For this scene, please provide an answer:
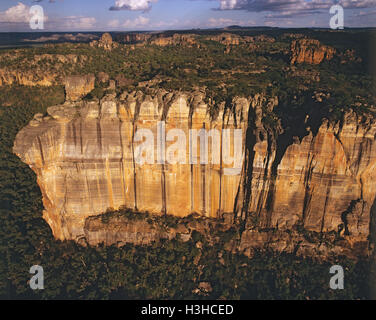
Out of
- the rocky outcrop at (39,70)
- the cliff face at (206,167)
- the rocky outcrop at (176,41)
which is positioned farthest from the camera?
the rocky outcrop at (176,41)

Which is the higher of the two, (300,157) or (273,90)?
(273,90)

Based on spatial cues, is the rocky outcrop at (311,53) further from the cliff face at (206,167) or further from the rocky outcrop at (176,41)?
the rocky outcrop at (176,41)

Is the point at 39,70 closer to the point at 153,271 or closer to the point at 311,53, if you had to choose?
the point at 153,271

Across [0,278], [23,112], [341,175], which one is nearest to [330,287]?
[341,175]

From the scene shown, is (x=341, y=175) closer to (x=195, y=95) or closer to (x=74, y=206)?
(x=195, y=95)

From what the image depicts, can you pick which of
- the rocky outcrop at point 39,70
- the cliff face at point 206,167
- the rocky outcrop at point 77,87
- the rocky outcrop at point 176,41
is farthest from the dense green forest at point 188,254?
the rocky outcrop at point 176,41

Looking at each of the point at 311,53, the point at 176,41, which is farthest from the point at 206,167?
the point at 176,41
